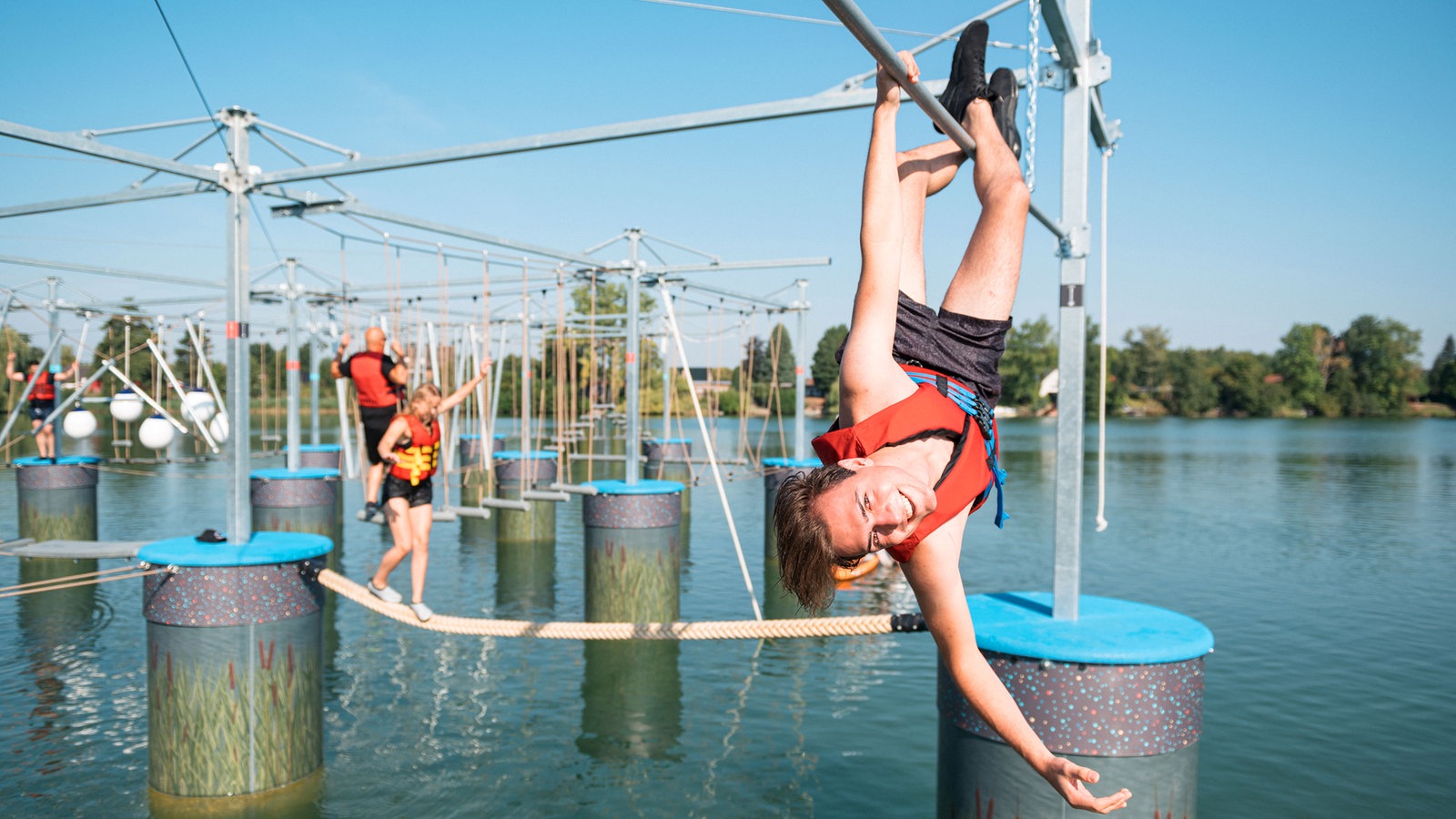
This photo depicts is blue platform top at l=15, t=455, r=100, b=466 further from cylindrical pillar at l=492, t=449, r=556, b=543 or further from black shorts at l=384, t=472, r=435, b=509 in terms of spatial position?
black shorts at l=384, t=472, r=435, b=509

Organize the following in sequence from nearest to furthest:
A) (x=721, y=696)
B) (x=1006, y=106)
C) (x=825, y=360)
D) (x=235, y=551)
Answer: (x=1006, y=106)
(x=235, y=551)
(x=721, y=696)
(x=825, y=360)

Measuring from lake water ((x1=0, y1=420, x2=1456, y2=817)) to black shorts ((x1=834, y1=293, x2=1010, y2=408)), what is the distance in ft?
7.26

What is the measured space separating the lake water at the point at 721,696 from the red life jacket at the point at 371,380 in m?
2.53

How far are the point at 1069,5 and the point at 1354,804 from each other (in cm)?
595

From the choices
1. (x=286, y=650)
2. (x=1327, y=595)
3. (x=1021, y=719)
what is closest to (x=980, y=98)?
(x=1021, y=719)

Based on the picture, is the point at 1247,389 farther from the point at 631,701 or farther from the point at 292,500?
the point at 631,701

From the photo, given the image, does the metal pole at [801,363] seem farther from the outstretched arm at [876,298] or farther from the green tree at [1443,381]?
the green tree at [1443,381]

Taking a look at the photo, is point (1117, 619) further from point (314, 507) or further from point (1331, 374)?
point (1331, 374)

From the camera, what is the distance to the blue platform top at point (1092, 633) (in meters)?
3.77

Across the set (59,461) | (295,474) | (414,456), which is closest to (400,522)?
(414,456)

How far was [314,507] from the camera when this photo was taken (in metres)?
12.7

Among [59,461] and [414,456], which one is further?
[59,461]

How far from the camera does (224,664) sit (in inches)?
210

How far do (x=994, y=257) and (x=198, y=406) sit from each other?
497 inches
